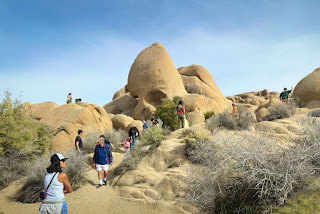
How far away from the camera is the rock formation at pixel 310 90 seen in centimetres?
2086

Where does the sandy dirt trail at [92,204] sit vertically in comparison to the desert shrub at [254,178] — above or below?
below

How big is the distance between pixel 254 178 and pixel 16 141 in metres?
9.13

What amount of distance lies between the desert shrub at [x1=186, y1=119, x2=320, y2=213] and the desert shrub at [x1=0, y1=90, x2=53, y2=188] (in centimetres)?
711

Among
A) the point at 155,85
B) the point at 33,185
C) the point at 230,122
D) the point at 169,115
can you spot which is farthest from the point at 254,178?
the point at 155,85

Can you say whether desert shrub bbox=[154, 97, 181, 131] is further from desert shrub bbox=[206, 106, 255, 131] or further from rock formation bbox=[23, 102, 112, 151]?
desert shrub bbox=[206, 106, 255, 131]

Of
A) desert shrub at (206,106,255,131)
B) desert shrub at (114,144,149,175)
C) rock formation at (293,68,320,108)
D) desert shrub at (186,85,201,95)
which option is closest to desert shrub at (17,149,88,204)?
desert shrub at (114,144,149,175)

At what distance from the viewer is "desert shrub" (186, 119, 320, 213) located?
16.7 feet

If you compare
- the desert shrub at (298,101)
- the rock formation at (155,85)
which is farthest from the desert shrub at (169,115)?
the desert shrub at (298,101)

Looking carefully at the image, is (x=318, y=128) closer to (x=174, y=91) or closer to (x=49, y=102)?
(x=49, y=102)

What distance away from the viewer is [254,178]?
204 inches

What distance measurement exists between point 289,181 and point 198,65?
29.5m

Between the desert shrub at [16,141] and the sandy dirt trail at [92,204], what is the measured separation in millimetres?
984

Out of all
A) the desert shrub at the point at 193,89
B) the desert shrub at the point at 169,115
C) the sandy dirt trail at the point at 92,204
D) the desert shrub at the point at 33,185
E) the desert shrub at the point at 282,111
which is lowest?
the sandy dirt trail at the point at 92,204

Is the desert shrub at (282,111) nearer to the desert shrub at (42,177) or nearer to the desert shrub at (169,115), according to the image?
the desert shrub at (169,115)
